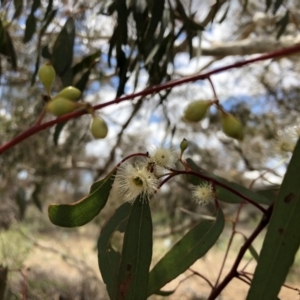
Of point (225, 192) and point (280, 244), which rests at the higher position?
point (225, 192)

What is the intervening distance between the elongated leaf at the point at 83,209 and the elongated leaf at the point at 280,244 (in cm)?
24

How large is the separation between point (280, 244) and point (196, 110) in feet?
0.58

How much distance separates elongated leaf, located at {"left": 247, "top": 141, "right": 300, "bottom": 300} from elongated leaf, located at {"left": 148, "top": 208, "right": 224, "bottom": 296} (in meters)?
0.19

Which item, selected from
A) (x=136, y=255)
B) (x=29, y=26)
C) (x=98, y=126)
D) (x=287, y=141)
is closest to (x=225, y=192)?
(x=287, y=141)

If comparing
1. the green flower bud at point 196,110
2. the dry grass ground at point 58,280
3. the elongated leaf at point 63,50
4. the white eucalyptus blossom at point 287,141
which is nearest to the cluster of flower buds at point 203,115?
the green flower bud at point 196,110

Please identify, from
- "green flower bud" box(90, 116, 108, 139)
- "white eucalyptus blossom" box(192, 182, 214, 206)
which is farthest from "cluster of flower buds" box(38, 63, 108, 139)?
"white eucalyptus blossom" box(192, 182, 214, 206)

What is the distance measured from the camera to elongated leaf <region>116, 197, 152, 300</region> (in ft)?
2.13

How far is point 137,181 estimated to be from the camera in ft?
2.12

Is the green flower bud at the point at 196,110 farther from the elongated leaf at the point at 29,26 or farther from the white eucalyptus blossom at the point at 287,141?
the elongated leaf at the point at 29,26

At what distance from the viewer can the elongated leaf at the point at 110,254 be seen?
726mm

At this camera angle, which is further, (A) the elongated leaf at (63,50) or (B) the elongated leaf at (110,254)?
(A) the elongated leaf at (63,50)

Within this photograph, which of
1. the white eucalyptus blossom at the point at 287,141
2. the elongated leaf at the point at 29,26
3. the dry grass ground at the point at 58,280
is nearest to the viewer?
the white eucalyptus blossom at the point at 287,141

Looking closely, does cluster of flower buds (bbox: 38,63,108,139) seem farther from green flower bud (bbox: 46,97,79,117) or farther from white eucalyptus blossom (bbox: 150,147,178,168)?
white eucalyptus blossom (bbox: 150,147,178,168)

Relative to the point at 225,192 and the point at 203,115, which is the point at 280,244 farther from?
the point at 225,192
